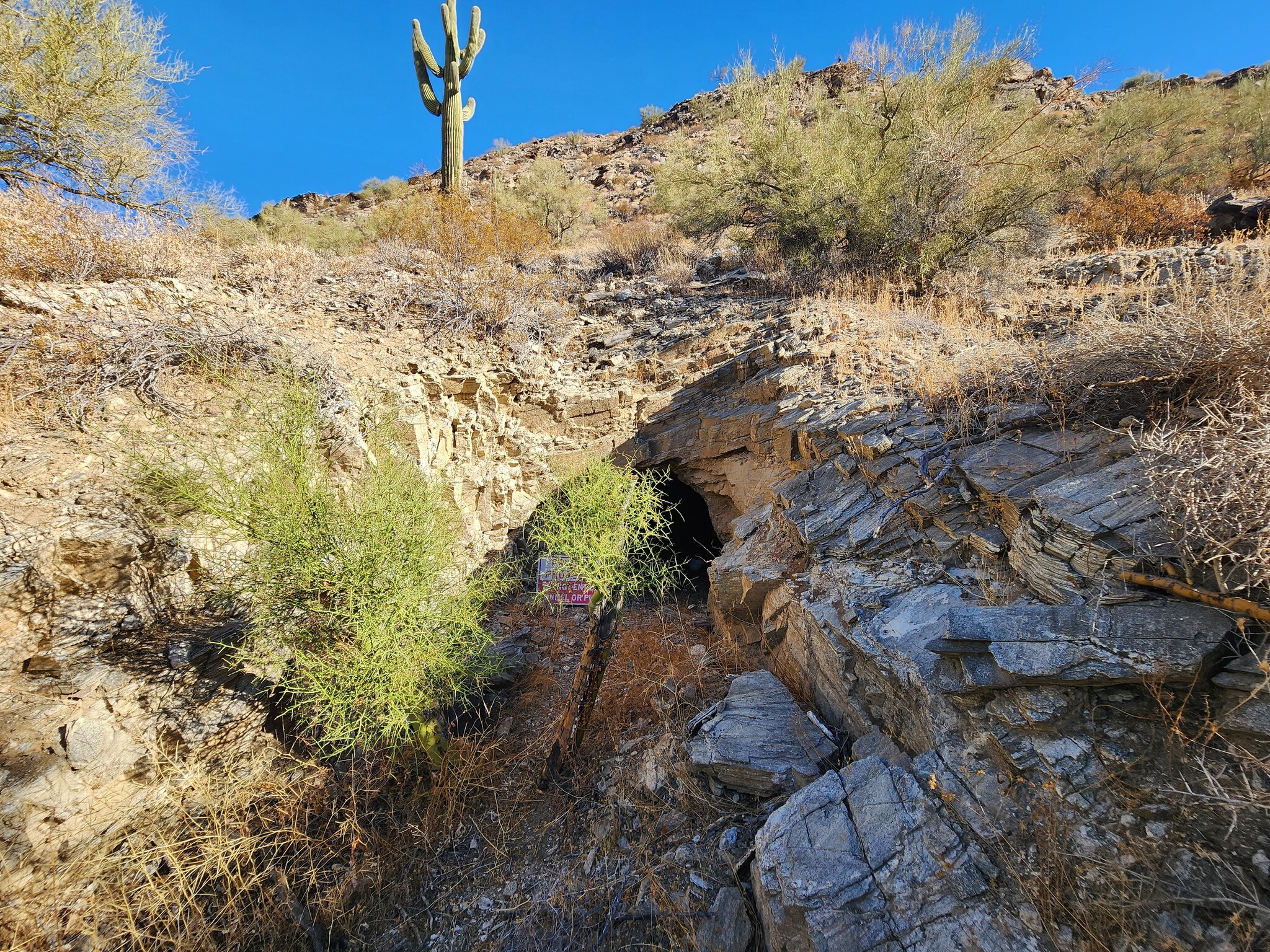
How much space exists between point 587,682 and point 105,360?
4.95m

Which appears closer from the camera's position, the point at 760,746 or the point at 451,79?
the point at 760,746

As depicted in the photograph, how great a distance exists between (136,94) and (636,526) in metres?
10.2

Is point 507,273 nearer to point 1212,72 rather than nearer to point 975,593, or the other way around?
point 975,593

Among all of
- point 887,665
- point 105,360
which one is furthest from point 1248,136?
point 105,360

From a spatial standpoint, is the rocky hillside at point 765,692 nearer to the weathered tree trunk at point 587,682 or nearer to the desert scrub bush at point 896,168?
the weathered tree trunk at point 587,682

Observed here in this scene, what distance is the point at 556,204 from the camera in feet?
44.9

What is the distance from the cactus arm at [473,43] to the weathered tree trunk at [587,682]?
1387 centimetres

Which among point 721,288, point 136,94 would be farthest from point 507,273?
point 136,94

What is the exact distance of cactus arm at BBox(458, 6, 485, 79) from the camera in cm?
1133

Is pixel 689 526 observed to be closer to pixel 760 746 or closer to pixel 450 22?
pixel 760 746

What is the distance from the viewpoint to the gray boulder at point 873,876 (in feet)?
6.37

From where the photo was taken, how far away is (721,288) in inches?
344

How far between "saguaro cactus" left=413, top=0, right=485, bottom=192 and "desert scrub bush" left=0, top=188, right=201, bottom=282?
702cm

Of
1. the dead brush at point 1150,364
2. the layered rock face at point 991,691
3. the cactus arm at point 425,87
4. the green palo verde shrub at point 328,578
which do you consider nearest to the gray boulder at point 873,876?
the layered rock face at point 991,691
